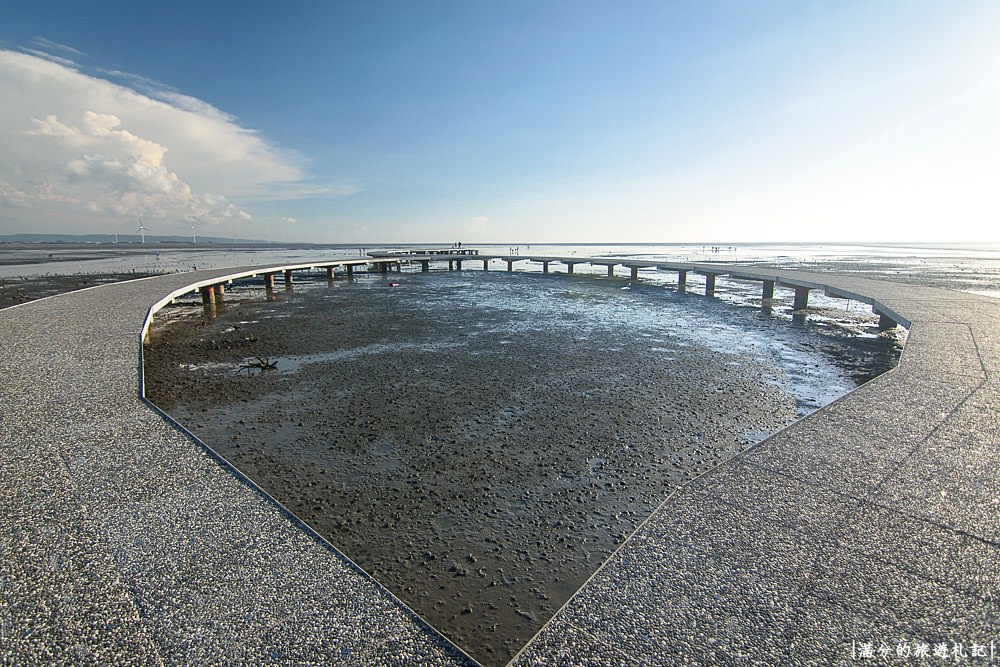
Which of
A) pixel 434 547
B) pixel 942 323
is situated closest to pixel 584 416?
pixel 434 547

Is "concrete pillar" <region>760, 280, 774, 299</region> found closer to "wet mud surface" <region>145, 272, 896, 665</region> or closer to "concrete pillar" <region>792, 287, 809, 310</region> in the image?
"concrete pillar" <region>792, 287, 809, 310</region>

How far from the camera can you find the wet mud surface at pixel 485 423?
4051 millimetres

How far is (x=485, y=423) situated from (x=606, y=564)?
401 centimetres

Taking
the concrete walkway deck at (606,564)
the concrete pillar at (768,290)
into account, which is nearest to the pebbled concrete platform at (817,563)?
the concrete walkway deck at (606,564)

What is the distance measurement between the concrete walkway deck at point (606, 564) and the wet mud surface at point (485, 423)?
34.5 inches

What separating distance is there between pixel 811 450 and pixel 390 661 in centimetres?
444

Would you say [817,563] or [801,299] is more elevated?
[801,299]

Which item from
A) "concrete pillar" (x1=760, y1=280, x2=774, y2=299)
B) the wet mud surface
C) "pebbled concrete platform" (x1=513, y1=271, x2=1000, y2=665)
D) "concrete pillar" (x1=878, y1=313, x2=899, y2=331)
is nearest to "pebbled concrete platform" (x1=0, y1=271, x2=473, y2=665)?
the wet mud surface

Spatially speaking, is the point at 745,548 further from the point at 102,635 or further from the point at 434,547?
the point at 102,635

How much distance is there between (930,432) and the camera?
4.84m

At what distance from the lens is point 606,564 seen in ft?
10.6

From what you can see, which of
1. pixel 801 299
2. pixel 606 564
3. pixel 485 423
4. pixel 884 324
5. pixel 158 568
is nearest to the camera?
pixel 158 568

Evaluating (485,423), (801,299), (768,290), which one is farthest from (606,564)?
(768,290)

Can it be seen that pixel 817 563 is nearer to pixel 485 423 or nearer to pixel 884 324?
pixel 485 423
